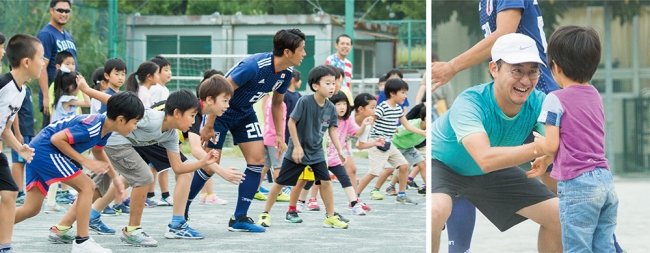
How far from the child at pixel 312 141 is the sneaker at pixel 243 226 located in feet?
0.66

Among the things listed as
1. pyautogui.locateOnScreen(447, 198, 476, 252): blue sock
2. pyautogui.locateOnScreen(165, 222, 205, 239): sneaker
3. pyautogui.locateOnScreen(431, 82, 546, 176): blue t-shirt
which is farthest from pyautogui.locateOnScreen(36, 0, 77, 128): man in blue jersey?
pyautogui.locateOnScreen(431, 82, 546, 176): blue t-shirt

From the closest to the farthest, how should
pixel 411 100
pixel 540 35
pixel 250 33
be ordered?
pixel 540 35
pixel 411 100
pixel 250 33

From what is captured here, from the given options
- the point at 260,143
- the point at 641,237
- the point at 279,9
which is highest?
the point at 279,9

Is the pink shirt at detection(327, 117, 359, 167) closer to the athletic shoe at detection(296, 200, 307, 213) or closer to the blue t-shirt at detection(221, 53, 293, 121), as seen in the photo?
the athletic shoe at detection(296, 200, 307, 213)

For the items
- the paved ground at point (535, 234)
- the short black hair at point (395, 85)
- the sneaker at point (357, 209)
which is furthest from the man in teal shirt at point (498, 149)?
the short black hair at point (395, 85)

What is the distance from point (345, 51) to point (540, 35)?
17.1ft

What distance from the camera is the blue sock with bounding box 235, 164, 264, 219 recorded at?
17.2 ft

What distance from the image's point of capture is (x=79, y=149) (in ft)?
14.0

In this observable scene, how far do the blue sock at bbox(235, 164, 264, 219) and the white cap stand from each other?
2429 mm

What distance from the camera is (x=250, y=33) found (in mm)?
18812

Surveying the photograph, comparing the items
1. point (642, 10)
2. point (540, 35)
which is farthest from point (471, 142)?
point (642, 10)

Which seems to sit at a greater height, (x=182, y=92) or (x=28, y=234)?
(x=182, y=92)

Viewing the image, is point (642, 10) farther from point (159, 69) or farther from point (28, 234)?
point (28, 234)

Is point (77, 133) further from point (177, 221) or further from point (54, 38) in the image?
point (54, 38)
